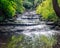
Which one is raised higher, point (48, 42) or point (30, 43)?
point (30, 43)

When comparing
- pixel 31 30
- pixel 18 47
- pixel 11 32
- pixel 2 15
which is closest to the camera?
pixel 18 47

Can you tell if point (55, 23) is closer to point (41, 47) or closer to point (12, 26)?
point (12, 26)

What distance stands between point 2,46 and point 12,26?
29.3 feet

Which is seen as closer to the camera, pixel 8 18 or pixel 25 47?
pixel 25 47

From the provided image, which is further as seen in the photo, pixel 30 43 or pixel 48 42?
pixel 48 42

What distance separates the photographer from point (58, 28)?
20.6 m

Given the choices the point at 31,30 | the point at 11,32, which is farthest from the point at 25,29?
the point at 11,32

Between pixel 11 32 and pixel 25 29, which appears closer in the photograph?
pixel 11 32

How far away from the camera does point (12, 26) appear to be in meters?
21.8

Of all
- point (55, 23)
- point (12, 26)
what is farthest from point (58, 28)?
point (12, 26)

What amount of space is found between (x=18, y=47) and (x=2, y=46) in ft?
3.47

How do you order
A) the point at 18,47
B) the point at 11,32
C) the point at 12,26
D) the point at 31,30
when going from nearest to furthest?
the point at 18,47 → the point at 11,32 → the point at 31,30 → the point at 12,26

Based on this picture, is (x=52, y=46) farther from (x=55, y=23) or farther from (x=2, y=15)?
(x=2, y=15)

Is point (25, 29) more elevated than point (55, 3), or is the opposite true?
point (55, 3)
